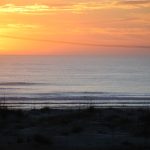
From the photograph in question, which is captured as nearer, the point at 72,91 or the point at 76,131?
the point at 76,131

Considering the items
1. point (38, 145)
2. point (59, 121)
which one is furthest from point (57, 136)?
point (59, 121)

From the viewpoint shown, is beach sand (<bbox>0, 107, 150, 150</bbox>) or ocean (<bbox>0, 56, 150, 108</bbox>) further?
ocean (<bbox>0, 56, 150, 108</bbox>)

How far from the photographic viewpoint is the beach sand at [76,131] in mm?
13812

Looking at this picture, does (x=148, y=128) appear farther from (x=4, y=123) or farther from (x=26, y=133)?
(x=4, y=123)

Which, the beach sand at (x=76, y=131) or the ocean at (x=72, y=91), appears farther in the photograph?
the ocean at (x=72, y=91)

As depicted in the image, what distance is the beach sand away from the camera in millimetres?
13812

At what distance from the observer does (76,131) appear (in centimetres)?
1683

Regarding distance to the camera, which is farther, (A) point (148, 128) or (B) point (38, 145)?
(A) point (148, 128)

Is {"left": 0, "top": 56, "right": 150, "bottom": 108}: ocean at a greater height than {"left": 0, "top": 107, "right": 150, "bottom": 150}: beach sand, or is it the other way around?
{"left": 0, "top": 56, "right": 150, "bottom": 108}: ocean

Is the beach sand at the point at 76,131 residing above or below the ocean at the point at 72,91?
below

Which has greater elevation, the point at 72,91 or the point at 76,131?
the point at 72,91

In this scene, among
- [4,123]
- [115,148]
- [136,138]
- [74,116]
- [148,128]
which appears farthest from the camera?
[74,116]

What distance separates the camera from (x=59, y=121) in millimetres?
19094

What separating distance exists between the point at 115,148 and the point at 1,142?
137 inches
